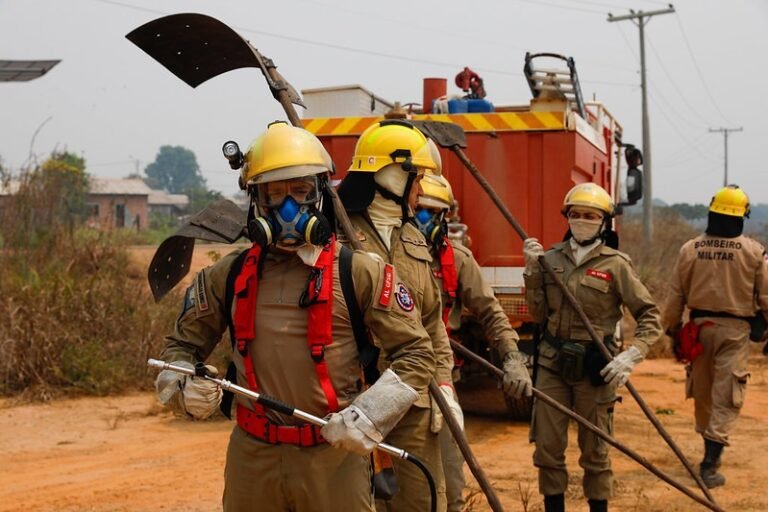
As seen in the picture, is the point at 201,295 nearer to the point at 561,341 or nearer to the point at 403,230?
the point at 403,230

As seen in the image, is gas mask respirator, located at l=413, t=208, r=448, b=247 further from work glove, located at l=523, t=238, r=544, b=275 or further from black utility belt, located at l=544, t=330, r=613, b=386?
black utility belt, located at l=544, t=330, r=613, b=386

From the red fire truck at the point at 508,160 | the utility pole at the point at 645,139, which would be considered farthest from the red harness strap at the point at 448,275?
the utility pole at the point at 645,139

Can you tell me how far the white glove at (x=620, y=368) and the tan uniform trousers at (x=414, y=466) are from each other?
6.50ft

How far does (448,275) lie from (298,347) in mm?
2092

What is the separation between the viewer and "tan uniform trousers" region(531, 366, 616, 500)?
21.0 ft

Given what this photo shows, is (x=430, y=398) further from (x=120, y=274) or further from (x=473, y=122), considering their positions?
(x=120, y=274)

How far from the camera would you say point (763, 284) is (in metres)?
7.94

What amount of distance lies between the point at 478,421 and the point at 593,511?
11.7 ft

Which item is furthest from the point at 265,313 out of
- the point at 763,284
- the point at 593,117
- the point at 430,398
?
the point at 593,117

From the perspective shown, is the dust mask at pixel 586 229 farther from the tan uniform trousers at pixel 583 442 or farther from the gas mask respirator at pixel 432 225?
the gas mask respirator at pixel 432 225

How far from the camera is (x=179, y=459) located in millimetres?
8102

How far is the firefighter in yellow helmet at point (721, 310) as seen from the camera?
795 cm

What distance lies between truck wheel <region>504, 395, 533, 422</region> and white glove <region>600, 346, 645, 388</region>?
322 centimetres

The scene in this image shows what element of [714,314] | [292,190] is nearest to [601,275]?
[714,314]
